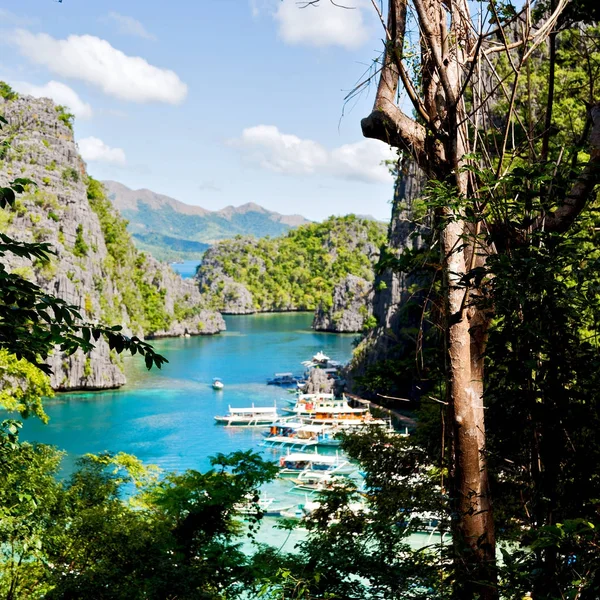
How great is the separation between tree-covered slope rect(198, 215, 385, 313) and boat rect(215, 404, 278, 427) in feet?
153

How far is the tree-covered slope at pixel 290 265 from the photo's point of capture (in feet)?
250

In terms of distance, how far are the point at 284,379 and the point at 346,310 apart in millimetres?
23702

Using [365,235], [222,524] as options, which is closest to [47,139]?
[222,524]

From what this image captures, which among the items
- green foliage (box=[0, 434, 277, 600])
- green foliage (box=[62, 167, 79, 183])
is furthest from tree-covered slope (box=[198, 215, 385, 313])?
green foliage (box=[0, 434, 277, 600])

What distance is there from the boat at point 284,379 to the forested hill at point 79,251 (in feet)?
24.9

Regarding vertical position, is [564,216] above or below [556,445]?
above

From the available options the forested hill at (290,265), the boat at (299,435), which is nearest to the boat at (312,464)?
the boat at (299,435)

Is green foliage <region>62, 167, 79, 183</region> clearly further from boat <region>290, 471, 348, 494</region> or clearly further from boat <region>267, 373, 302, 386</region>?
boat <region>290, 471, 348, 494</region>

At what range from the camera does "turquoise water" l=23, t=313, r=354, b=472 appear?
22.3m

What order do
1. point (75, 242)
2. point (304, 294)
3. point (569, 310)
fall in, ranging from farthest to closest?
point (304, 294)
point (75, 242)
point (569, 310)

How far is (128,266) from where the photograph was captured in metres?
51.7

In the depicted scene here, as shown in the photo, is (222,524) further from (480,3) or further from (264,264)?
(264,264)

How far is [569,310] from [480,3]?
1.28 meters

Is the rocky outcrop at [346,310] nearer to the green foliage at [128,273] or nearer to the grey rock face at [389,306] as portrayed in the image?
the green foliage at [128,273]
